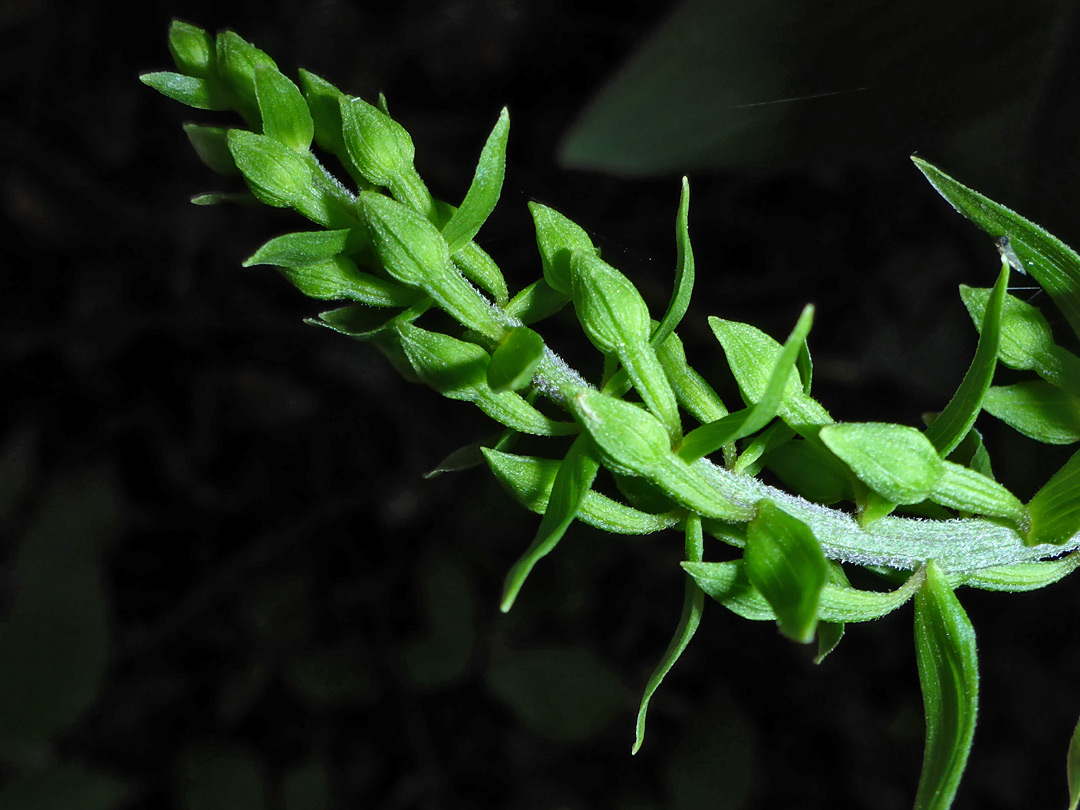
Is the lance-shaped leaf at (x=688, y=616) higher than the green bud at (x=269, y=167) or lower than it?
lower

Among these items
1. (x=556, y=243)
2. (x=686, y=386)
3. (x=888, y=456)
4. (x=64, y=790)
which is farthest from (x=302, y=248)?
(x=64, y=790)

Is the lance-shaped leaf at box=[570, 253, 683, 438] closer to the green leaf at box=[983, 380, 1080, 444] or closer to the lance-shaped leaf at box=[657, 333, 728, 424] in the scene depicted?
the lance-shaped leaf at box=[657, 333, 728, 424]

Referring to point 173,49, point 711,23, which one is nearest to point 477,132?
point 711,23

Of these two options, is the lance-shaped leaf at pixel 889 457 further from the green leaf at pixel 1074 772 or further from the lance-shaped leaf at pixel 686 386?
the green leaf at pixel 1074 772

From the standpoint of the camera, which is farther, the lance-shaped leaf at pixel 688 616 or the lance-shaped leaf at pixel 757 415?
the lance-shaped leaf at pixel 688 616

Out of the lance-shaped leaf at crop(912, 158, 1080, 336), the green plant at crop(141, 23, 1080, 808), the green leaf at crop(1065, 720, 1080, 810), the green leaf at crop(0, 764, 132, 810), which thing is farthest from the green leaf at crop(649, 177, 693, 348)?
the green leaf at crop(0, 764, 132, 810)

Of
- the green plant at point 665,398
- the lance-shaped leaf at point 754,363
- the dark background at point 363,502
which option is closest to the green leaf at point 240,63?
the green plant at point 665,398

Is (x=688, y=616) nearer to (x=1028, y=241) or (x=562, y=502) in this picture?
(x=562, y=502)

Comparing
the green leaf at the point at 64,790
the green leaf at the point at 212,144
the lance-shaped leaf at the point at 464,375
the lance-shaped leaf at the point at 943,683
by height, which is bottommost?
the green leaf at the point at 64,790
